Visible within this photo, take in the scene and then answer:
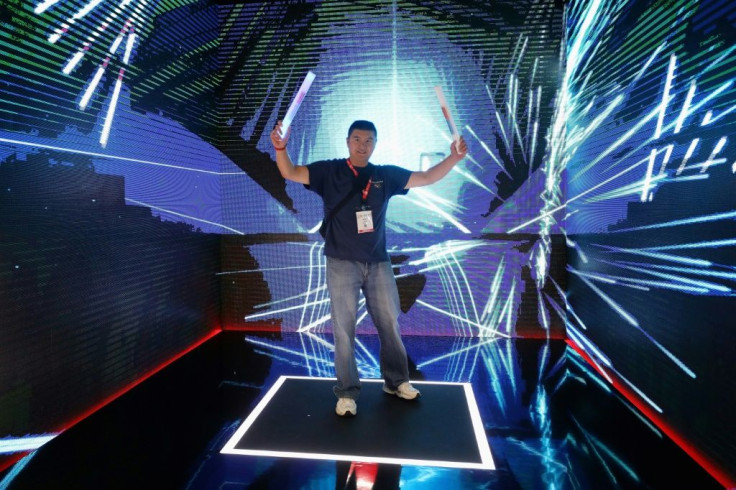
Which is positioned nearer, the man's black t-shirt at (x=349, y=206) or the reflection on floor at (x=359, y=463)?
the reflection on floor at (x=359, y=463)

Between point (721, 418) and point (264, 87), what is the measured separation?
4023 mm

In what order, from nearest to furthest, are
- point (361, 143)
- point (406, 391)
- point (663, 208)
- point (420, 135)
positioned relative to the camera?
point (663, 208) < point (361, 143) < point (406, 391) < point (420, 135)

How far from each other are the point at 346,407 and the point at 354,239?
3.17 ft

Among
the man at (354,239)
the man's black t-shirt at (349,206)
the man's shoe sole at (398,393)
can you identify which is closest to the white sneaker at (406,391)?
the man's shoe sole at (398,393)

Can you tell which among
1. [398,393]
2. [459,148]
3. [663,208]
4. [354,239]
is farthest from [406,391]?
[663,208]

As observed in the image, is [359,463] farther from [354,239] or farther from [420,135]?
[420,135]

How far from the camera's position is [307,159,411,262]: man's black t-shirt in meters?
2.48

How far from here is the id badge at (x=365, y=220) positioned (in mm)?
2475

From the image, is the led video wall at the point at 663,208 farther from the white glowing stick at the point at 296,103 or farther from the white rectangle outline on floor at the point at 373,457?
the white glowing stick at the point at 296,103

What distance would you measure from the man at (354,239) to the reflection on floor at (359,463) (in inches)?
22.0

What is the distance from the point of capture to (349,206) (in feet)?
8.15

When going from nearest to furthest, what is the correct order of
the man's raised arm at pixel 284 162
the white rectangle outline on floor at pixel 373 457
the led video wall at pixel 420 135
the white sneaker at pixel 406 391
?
1. the white rectangle outline on floor at pixel 373 457
2. the man's raised arm at pixel 284 162
3. the white sneaker at pixel 406 391
4. the led video wall at pixel 420 135

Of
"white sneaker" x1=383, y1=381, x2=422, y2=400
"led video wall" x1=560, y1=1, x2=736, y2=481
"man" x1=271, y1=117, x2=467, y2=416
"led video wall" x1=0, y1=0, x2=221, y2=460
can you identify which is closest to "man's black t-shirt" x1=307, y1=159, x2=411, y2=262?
"man" x1=271, y1=117, x2=467, y2=416

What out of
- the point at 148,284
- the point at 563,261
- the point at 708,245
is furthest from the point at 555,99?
the point at 148,284
